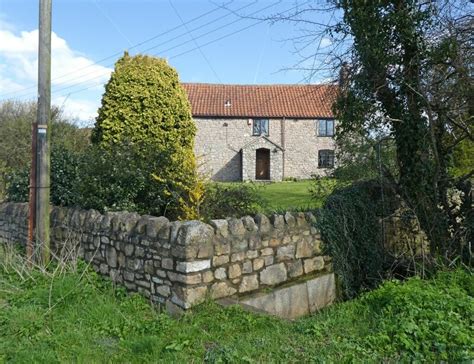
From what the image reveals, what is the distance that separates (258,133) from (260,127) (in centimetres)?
51

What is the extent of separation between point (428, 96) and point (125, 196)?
5562 millimetres

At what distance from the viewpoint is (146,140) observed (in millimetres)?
9258

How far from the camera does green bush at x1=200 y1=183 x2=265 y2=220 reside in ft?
23.2

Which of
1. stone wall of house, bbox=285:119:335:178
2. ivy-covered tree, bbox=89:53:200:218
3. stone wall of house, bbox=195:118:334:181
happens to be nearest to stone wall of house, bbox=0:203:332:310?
ivy-covered tree, bbox=89:53:200:218

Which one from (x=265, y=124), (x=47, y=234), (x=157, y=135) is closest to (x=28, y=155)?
(x=157, y=135)

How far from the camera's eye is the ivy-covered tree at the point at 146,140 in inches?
288

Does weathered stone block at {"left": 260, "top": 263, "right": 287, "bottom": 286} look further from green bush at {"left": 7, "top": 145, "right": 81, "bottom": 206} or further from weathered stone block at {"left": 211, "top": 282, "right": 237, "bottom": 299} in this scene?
green bush at {"left": 7, "top": 145, "right": 81, "bottom": 206}

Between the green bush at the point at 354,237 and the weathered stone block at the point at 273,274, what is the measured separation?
44.0 inches

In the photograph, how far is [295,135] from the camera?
110ft

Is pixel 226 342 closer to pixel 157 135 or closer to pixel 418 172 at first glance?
pixel 418 172

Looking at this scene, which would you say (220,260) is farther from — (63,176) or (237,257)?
(63,176)

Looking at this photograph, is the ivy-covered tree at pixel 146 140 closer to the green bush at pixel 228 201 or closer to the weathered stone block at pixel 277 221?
the green bush at pixel 228 201

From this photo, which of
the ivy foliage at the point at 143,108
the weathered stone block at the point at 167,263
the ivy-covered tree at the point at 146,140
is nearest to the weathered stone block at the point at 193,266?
the weathered stone block at the point at 167,263

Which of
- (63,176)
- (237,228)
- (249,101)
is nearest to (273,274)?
(237,228)
